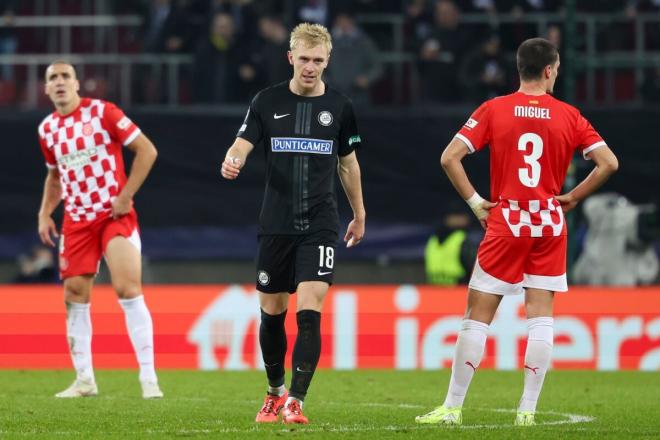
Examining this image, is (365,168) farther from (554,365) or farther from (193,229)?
(554,365)

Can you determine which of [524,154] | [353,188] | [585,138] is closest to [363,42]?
[353,188]

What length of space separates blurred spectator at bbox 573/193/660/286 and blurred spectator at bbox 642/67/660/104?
54.6 inches

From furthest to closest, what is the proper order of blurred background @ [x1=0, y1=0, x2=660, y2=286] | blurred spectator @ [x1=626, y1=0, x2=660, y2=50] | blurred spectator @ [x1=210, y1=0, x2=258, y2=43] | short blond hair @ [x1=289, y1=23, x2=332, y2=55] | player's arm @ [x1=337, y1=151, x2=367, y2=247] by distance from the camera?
blurred spectator @ [x1=626, y1=0, x2=660, y2=50] → blurred spectator @ [x1=210, y1=0, x2=258, y2=43] → blurred background @ [x1=0, y1=0, x2=660, y2=286] → player's arm @ [x1=337, y1=151, x2=367, y2=247] → short blond hair @ [x1=289, y1=23, x2=332, y2=55]

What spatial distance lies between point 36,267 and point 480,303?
1139cm

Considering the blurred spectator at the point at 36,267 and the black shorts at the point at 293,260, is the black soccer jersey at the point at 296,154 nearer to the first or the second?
the black shorts at the point at 293,260

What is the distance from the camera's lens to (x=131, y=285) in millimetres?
10805

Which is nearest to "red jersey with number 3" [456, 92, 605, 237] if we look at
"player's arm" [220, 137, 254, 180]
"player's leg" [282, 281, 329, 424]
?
"player's leg" [282, 281, 329, 424]

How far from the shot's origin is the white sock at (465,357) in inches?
329

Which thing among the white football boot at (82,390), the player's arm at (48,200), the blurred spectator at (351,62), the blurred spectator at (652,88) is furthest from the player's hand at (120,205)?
the blurred spectator at (652,88)

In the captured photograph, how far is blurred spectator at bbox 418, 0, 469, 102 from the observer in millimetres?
19188

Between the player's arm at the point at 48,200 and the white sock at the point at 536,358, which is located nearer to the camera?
the white sock at the point at 536,358

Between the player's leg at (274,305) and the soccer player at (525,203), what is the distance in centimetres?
99

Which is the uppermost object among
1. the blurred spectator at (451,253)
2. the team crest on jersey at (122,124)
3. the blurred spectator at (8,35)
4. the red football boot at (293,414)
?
the blurred spectator at (8,35)

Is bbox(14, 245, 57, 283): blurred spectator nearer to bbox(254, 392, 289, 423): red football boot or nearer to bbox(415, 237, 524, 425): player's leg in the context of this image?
bbox(254, 392, 289, 423): red football boot
